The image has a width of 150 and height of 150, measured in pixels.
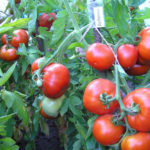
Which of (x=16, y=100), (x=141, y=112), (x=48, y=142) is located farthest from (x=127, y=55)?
(x=48, y=142)

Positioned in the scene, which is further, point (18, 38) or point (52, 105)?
point (18, 38)

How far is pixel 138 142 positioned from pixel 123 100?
116mm

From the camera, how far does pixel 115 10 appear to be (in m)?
0.68

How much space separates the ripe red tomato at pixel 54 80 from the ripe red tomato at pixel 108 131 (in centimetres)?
19

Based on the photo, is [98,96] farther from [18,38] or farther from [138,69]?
[18,38]

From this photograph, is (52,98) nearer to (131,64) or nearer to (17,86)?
(131,64)

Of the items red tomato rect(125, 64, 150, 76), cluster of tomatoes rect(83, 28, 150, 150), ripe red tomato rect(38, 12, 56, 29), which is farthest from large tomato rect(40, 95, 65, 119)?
ripe red tomato rect(38, 12, 56, 29)

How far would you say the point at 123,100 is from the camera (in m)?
0.61

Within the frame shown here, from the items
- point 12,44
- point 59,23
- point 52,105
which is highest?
point 59,23

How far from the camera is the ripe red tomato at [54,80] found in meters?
0.72

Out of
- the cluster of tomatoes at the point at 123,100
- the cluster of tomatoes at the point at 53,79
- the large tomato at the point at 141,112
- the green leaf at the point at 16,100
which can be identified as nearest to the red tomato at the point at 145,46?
the cluster of tomatoes at the point at 123,100

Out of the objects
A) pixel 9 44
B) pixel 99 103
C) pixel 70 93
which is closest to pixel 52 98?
pixel 70 93

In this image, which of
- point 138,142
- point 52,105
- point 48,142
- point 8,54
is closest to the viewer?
point 138,142

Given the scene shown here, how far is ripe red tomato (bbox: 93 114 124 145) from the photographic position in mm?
610
